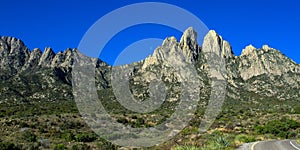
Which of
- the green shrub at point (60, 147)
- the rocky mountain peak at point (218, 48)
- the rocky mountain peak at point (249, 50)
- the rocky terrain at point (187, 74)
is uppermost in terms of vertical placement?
the rocky mountain peak at point (218, 48)

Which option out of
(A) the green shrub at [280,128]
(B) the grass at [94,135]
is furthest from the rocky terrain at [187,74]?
(A) the green shrub at [280,128]

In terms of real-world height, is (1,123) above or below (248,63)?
below

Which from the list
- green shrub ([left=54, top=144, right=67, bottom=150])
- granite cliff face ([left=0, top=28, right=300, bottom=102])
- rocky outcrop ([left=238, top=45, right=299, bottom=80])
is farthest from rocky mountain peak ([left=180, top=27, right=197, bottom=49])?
green shrub ([left=54, top=144, right=67, bottom=150])

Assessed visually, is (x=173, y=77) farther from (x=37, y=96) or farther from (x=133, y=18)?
(x=133, y=18)

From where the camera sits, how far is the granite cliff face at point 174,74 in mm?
129500

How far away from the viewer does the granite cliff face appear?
129500mm

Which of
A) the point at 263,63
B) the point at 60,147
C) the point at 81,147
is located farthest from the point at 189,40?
the point at 60,147

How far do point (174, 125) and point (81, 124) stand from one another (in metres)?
13.7

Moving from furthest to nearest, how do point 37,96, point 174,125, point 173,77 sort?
point 173,77 → point 37,96 → point 174,125

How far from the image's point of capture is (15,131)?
119 ft

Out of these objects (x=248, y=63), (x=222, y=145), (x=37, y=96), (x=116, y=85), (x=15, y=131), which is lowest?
(x=222, y=145)

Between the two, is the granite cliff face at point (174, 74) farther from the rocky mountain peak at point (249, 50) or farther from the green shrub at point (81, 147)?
the green shrub at point (81, 147)

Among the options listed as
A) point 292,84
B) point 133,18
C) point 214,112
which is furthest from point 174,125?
point 292,84

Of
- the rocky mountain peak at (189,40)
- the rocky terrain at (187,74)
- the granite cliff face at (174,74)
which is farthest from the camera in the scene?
the rocky mountain peak at (189,40)
